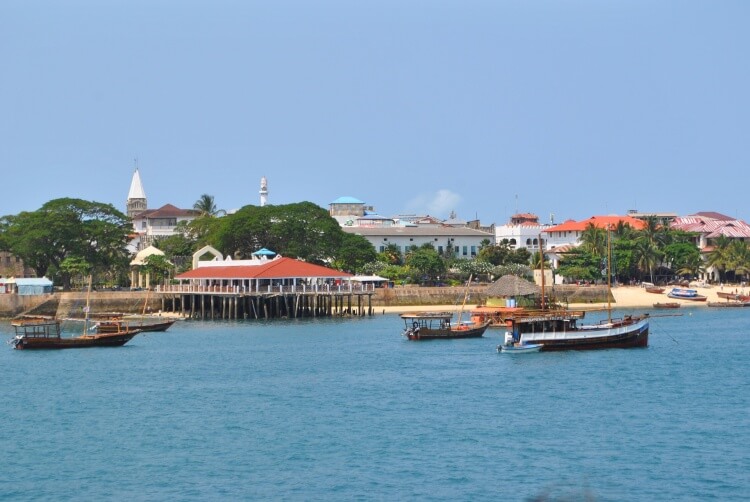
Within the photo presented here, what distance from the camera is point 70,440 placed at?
128 ft

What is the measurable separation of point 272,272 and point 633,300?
35315mm

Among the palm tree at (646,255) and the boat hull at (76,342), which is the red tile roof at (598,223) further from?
the boat hull at (76,342)

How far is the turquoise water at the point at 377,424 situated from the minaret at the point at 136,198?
116 m

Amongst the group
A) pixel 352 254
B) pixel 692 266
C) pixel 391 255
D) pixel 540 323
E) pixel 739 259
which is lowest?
pixel 540 323

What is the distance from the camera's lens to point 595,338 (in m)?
62.1

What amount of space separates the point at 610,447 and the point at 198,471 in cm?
1200

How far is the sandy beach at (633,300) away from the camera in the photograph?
104m

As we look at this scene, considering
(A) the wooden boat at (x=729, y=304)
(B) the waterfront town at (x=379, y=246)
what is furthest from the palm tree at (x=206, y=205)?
(A) the wooden boat at (x=729, y=304)

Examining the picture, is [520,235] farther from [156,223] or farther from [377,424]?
[377,424]

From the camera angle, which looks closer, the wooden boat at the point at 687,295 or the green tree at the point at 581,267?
the wooden boat at the point at 687,295

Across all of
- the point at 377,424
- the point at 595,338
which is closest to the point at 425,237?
the point at 595,338

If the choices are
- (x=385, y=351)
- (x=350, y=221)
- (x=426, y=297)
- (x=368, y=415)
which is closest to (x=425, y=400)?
(x=368, y=415)

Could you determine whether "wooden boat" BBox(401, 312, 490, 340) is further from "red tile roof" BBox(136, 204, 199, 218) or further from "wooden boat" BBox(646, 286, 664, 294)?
"red tile roof" BBox(136, 204, 199, 218)

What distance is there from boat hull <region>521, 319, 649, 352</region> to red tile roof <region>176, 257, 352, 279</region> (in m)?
36.1
